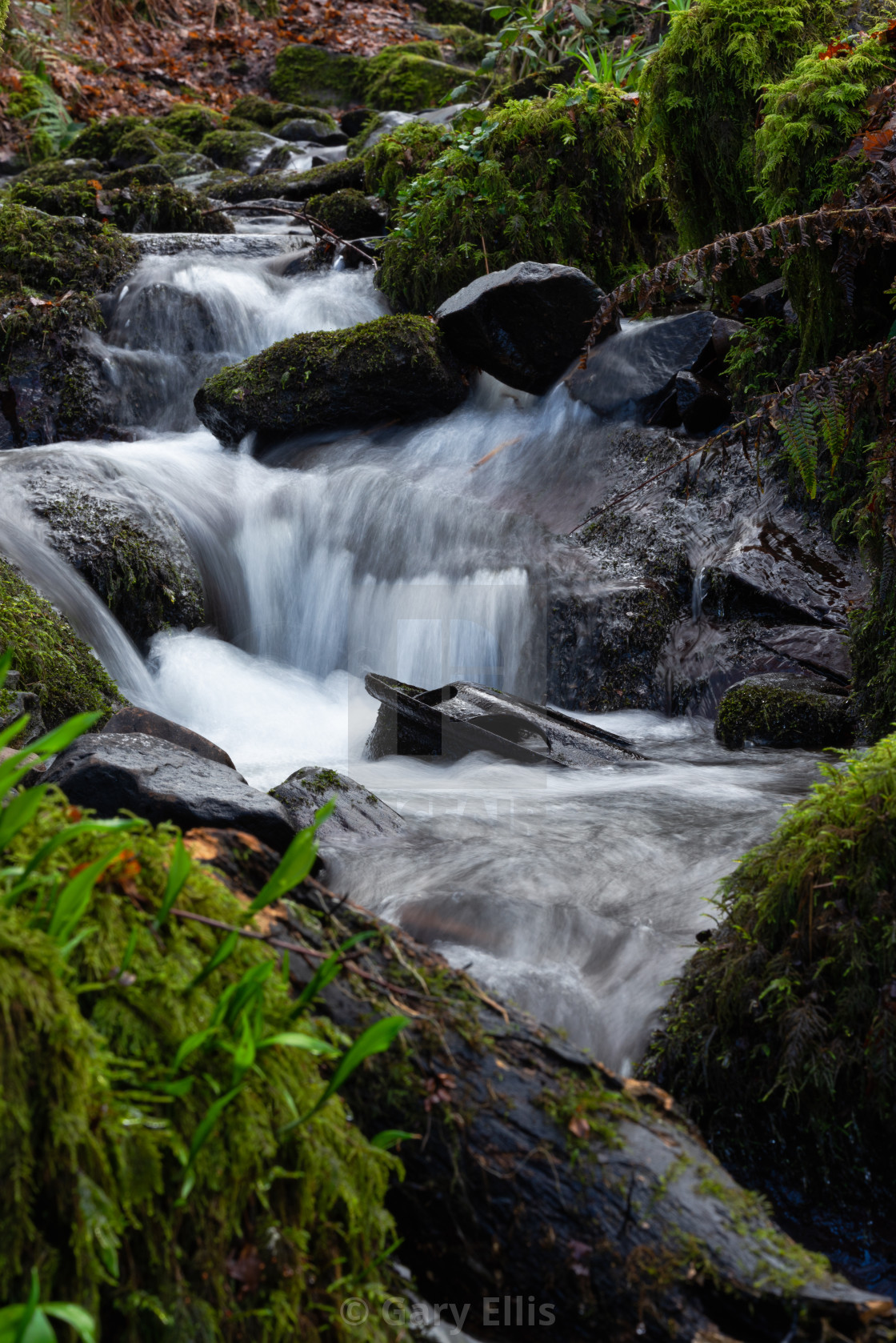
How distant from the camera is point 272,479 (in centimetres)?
774

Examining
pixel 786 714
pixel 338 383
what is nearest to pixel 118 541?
pixel 338 383

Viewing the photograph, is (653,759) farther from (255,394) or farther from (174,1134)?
(255,394)

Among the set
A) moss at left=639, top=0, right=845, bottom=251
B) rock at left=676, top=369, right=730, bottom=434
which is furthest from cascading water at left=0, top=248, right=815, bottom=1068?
moss at left=639, top=0, right=845, bottom=251

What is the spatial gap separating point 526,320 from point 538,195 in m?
2.04

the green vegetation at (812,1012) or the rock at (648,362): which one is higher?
the rock at (648,362)

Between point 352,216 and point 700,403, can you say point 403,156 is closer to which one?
point 352,216

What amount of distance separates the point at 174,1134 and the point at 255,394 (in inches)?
303

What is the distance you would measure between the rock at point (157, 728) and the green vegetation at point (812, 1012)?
250 cm

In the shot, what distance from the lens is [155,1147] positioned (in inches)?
44.1

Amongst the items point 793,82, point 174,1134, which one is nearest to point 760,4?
point 793,82

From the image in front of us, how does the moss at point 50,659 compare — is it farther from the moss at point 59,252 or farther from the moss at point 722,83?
the moss at point 59,252

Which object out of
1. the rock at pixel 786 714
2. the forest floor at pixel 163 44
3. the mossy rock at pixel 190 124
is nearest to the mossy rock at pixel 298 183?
the mossy rock at pixel 190 124

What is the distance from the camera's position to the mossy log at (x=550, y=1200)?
137 centimetres

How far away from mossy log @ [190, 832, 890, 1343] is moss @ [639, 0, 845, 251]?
21.7ft
